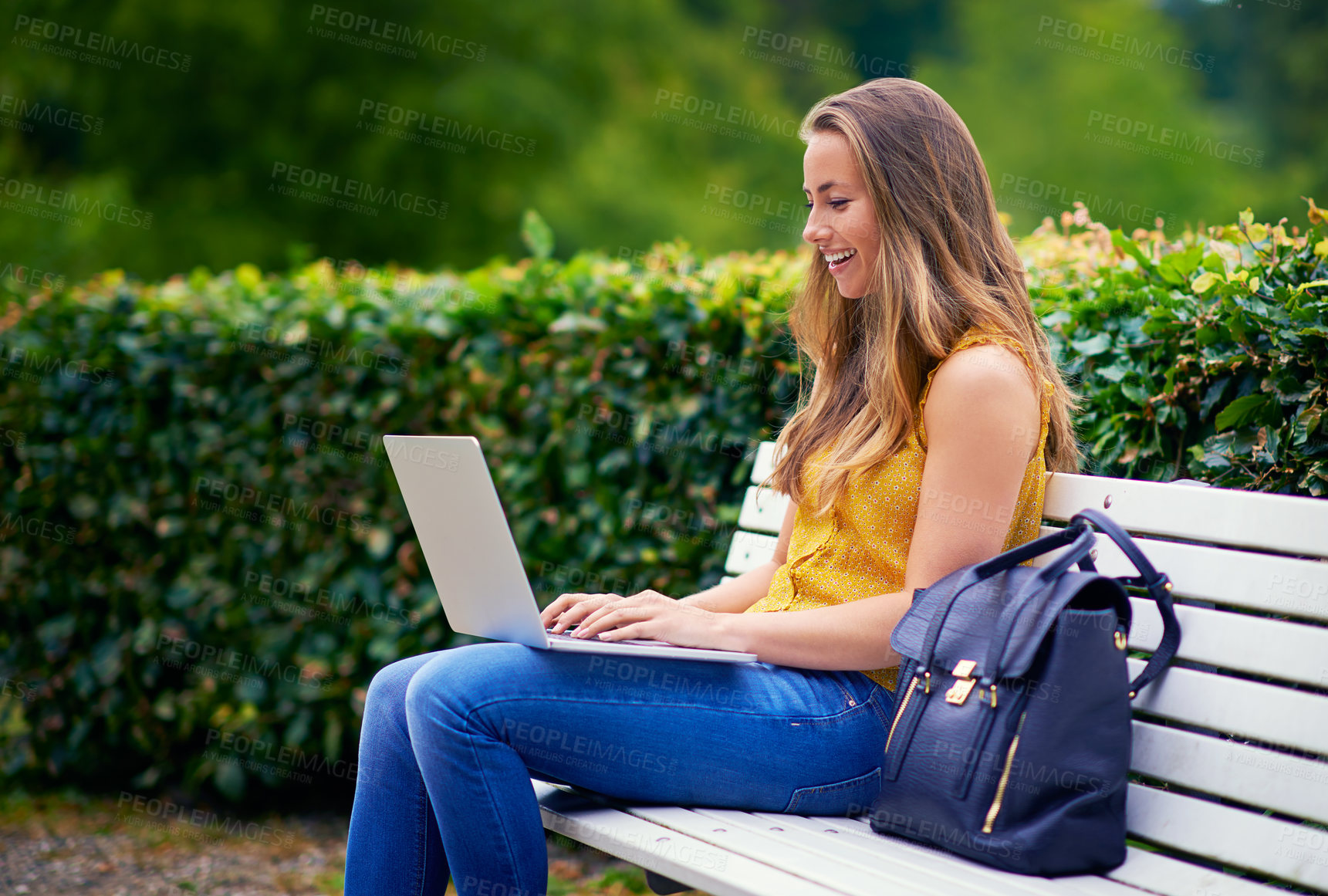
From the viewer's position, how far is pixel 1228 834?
172cm

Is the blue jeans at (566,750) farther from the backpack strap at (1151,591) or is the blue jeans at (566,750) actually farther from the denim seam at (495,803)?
the backpack strap at (1151,591)

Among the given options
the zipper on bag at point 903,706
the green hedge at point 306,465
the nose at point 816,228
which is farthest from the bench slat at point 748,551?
the zipper on bag at point 903,706

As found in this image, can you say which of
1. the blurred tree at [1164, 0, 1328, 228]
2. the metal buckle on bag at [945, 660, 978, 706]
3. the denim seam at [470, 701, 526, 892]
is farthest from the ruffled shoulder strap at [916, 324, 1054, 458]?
the blurred tree at [1164, 0, 1328, 228]

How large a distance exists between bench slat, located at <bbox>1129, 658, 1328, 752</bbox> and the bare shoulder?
1.56 feet

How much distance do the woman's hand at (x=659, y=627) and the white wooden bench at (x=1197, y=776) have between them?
30cm

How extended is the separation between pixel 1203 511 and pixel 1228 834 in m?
0.51

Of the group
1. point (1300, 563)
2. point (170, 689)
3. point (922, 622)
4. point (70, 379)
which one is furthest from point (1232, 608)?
point (70, 379)

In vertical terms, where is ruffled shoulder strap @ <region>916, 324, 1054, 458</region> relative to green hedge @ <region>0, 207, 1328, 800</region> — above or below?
above

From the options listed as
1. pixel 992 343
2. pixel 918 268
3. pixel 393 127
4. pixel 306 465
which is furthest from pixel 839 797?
pixel 393 127

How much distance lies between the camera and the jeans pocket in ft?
6.44

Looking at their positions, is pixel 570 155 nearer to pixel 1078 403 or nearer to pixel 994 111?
pixel 994 111

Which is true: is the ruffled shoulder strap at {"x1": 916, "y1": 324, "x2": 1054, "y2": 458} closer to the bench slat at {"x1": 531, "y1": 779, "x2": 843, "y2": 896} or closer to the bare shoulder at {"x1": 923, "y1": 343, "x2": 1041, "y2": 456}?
the bare shoulder at {"x1": 923, "y1": 343, "x2": 1041, "y2": 456}

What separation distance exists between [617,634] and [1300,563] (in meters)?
1.08

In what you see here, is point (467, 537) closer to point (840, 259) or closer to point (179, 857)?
point (840, 259)
